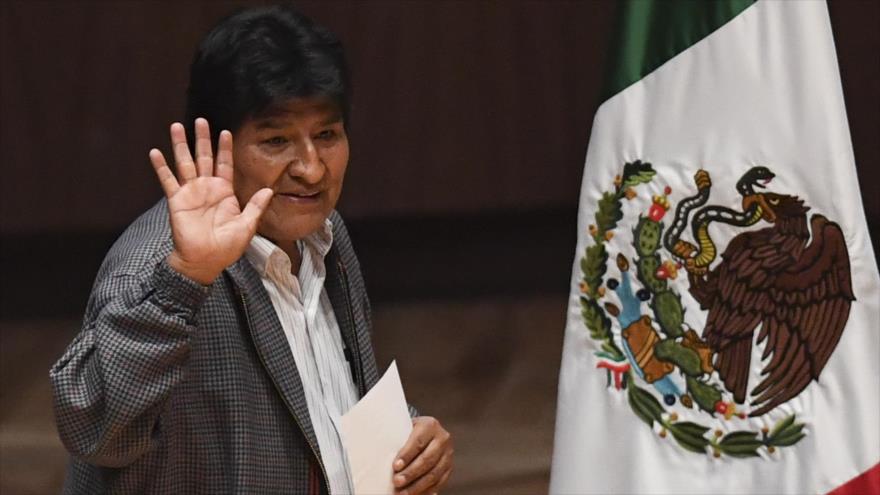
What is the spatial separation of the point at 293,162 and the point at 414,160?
1631mm

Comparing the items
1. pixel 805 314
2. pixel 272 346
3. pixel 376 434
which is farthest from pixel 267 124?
pixel 805 314

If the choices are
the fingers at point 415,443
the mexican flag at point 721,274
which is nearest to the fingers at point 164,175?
the fingers at point 415,443

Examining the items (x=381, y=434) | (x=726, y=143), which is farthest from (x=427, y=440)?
(x=726, y=143)

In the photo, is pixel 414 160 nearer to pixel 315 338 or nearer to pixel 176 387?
pixel 315 338

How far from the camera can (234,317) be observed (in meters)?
1.46

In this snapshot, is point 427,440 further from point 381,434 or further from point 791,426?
point 791,426

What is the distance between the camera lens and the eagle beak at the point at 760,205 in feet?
5.97

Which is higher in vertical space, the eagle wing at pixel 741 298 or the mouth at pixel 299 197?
the mouth at pixel 299 197

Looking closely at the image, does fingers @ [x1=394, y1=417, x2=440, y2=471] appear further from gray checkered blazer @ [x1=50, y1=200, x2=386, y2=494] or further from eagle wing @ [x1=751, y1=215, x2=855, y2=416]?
eagle wing @ [x1=751, y1=215, x2=855, y2=416]

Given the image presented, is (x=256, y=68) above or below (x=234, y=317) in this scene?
above

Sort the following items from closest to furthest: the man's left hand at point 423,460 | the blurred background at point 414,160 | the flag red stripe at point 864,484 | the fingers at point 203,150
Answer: the fingers at point 203,150 < the man's left hand at point 423,460 < the flag red stripe at point 864,484 < the blurred background at point 414,160

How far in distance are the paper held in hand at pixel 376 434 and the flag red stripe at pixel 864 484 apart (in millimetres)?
647

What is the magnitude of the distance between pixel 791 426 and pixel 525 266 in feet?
4.82

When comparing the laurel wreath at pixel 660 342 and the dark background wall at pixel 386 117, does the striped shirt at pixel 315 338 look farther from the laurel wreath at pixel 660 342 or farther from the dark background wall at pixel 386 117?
the dark background wall at pixel 386 117
